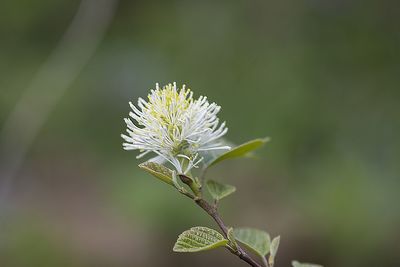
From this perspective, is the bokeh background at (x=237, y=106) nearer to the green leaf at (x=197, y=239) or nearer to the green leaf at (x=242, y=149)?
the green leaf at (x=242, y=149)

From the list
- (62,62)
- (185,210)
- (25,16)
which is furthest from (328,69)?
(25,16)

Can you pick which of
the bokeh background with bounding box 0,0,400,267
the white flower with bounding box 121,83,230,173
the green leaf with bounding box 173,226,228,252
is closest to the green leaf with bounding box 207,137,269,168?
the white flower with bounding box 121,83,230,173

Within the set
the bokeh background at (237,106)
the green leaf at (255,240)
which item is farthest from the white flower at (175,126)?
the bokeh background at (237,106)

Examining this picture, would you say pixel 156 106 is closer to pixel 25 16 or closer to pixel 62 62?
pixel 62 62

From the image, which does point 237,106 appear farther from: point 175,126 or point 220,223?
point 220,223

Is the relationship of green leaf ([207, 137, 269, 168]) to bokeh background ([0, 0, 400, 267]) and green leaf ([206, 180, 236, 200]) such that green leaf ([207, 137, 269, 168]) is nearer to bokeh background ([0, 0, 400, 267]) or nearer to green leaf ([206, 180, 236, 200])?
green leaf ([206, 180, 236, 200])
